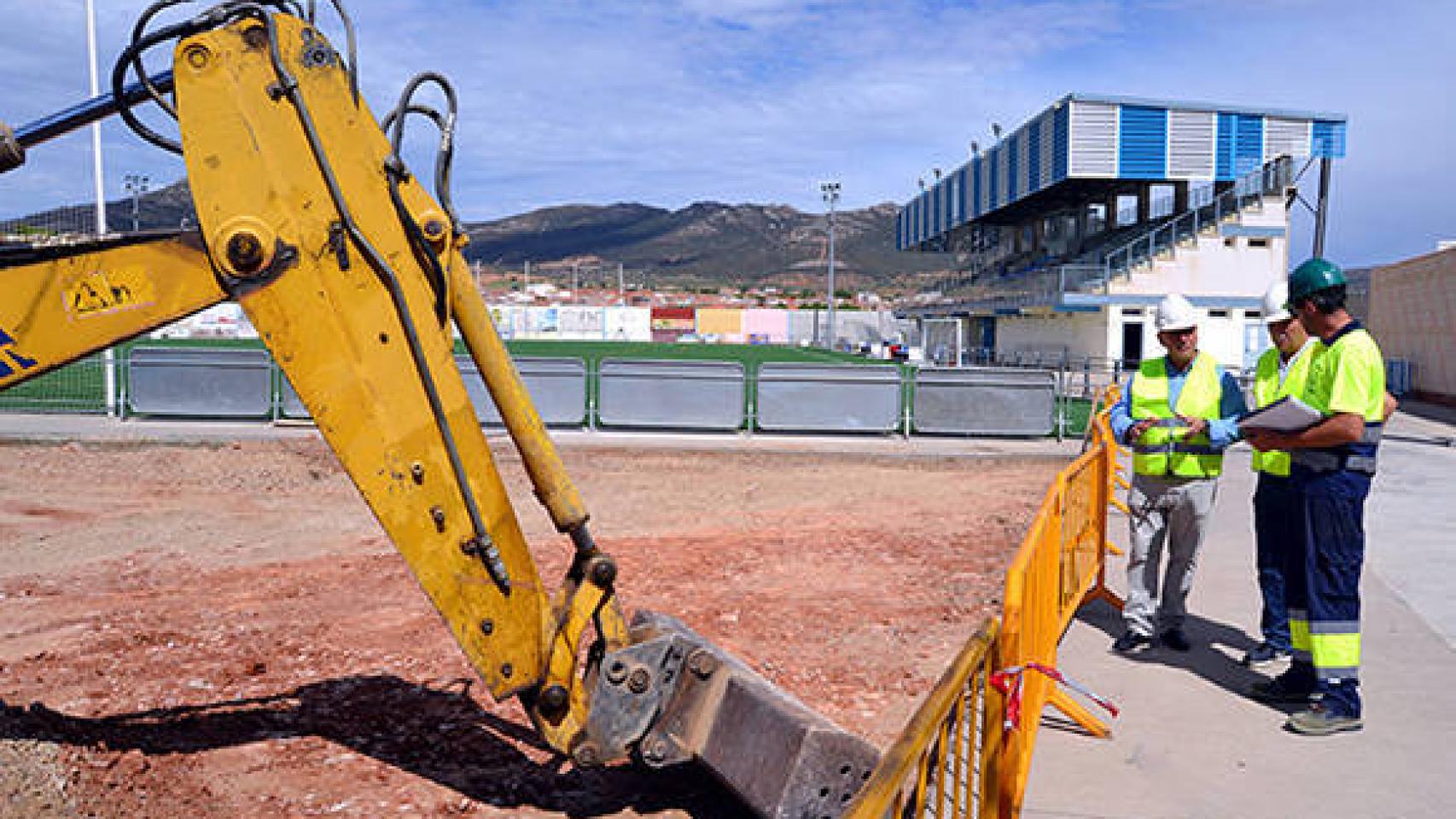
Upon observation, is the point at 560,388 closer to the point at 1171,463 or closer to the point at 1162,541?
the point at 1162,541

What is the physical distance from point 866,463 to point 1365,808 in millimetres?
11680

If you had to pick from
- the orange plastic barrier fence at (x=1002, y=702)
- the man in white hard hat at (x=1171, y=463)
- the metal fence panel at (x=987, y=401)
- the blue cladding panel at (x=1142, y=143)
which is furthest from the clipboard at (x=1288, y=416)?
the blue cladding panel at (x=1142, y=143)

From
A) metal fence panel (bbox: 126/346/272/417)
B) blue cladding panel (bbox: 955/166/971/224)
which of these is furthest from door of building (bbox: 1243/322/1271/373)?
metal fence panel (bbox: 126/346/272/417)

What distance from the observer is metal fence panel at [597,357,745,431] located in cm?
1800

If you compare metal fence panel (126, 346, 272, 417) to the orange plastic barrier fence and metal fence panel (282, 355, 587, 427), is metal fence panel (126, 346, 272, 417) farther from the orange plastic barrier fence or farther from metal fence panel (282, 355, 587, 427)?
the orange plastic barrier fence

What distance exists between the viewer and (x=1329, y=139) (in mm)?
38781

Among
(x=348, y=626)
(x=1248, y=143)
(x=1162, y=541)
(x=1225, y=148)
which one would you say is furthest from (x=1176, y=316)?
(x=1248, y=143)

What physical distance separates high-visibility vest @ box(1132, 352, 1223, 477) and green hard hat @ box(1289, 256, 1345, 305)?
101cm

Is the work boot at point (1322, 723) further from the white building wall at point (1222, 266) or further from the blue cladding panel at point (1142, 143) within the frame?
the blue cladding panel at point (1142, 143)

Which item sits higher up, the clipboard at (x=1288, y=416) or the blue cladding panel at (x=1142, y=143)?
the blue cladding panel at (x=1142, y=143)

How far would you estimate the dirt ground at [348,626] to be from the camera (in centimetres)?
423

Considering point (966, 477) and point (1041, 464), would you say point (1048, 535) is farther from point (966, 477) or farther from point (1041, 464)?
point (1041, 464)

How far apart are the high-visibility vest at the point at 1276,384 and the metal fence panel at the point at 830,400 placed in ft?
38.5

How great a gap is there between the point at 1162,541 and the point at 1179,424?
30.2 inches
